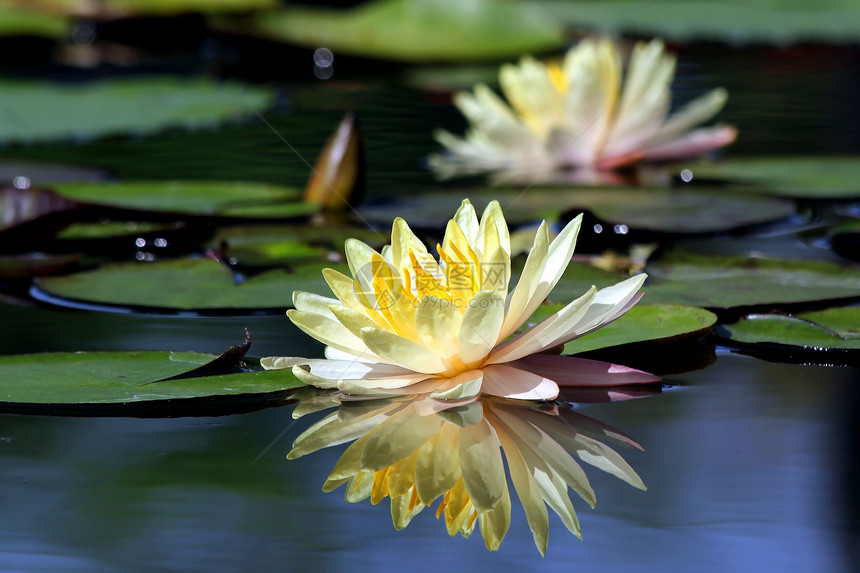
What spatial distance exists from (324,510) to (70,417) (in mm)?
446

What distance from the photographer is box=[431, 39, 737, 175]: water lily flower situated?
9.73 feet

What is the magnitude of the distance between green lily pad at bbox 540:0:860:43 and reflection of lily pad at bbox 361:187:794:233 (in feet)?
9.69

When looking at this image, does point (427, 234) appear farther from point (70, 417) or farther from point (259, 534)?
point (259, 534)

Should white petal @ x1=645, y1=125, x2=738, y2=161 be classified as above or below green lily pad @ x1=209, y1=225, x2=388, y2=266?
above

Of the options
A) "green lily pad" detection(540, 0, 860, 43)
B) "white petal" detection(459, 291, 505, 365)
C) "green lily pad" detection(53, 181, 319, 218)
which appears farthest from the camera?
"green lily pad" detection(540, 0, 860, 43)

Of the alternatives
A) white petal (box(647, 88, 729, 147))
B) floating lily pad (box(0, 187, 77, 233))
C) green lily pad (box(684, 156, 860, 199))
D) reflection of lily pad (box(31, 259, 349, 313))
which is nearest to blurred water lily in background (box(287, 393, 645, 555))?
reflection of lily pad (box(31, 259, 349, 313))

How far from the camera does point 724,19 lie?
237 inches

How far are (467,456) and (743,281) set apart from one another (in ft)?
2.92

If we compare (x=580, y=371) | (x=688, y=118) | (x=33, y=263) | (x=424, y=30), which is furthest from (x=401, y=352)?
(x=424, y=30)

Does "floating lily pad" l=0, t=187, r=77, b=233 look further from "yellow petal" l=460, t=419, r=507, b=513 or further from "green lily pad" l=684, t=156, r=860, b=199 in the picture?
"green lily pad" l=684, t=156, r=860, b=199

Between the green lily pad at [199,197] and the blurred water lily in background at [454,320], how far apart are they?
1.14 meters

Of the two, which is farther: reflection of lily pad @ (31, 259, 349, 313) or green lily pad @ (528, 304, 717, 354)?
reflection of lily pad @ (31, 259, 349, 313)

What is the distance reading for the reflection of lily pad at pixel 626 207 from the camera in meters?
2.42

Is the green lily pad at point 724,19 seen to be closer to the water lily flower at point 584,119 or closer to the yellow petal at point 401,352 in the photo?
the water lily flower at point 584,119
